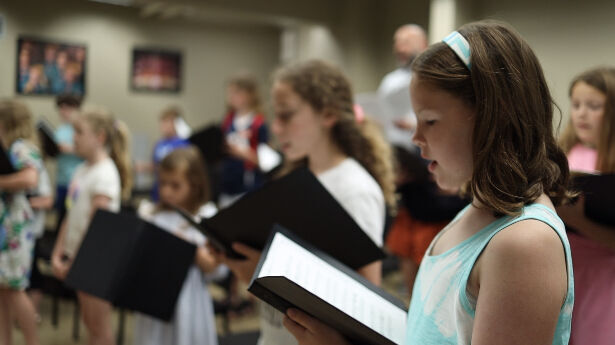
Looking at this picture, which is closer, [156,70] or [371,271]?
[371,271]

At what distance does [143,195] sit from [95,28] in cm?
276

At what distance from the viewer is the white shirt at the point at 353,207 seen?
157 cm

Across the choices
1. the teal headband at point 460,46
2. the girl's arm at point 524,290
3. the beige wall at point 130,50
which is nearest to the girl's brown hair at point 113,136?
the teal headband at point 460,46

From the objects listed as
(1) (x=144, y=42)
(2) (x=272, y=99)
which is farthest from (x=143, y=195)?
(2) (x=272, y=99)

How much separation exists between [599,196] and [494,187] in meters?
0.82

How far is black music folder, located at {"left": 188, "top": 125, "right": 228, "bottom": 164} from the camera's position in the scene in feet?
14.4

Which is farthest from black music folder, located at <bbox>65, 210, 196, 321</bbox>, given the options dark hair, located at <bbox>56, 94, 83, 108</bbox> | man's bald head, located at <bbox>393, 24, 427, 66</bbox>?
dark hair, located at <bbox>56, 94, 83, 108</bbox>

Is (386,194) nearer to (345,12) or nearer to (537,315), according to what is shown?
(537,315)

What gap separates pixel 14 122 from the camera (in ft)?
10.5

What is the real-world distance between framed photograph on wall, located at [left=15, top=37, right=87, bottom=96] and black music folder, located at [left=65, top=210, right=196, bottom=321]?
6.97 meters

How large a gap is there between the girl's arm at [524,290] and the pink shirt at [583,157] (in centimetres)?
118

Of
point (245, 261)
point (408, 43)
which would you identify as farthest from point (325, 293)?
point (408, 43)

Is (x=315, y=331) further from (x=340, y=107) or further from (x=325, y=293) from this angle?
(x=340, y=107)

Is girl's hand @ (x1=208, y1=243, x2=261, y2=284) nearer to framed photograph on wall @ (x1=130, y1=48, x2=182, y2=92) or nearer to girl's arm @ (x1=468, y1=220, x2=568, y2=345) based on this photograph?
girl's arm @ (x1=468, y1=220, x2=568, y2=345)
